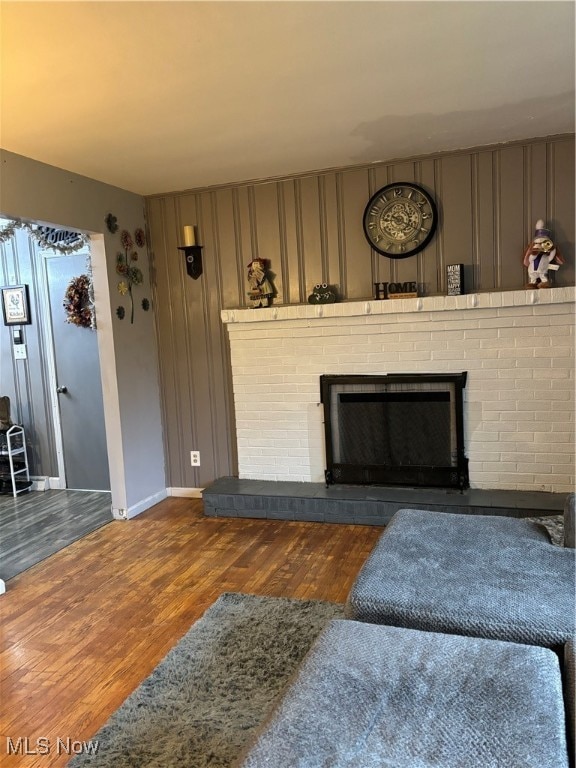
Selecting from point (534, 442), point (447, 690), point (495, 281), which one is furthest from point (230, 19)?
point (534, 442)

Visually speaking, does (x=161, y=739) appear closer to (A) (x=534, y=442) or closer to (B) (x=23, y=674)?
(B) (x=23, y=674)

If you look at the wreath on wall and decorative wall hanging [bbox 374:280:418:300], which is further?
the wreath on wall

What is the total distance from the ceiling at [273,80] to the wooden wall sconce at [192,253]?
640 millimetres

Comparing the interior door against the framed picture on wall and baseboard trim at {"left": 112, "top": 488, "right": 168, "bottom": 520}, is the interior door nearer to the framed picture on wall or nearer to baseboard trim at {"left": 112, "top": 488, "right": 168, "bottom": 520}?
the framed picture on wall

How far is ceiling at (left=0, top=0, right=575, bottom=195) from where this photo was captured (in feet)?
6.35

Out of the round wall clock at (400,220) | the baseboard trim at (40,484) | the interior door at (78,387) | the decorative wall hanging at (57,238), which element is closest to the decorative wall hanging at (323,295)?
the round wall clock at (400,220)

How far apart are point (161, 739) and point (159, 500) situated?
8.89ft

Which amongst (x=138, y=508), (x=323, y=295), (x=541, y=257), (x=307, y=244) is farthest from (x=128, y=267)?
(x=541, y=257)

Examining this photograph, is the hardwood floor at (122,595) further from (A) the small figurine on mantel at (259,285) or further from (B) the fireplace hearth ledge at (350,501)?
(A) the small figurine on mantel at (259,285)

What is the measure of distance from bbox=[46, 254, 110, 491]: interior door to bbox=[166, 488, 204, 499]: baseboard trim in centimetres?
60

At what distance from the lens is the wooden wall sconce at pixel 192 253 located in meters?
4.21
